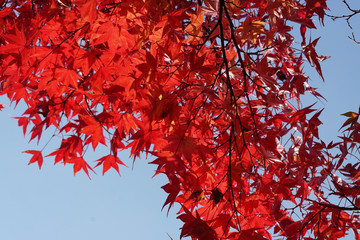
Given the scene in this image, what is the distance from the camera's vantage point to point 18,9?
3062 millimetres

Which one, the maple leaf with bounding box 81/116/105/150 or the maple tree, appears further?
the maple leaf with bounding box 81/116/105/150

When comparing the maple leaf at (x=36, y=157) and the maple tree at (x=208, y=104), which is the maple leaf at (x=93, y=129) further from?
the maple leaf at (x=36, y=157)

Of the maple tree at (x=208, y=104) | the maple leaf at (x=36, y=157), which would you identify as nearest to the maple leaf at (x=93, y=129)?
the maple tree at (x=208, y=104)

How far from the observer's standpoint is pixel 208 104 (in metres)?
2.39

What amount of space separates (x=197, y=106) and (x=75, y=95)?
1.16 meters

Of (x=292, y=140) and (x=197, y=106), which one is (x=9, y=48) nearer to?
(x=197, y=106)

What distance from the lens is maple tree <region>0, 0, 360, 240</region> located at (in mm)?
1760

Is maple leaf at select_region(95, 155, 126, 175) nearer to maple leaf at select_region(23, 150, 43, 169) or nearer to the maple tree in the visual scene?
the maple tree

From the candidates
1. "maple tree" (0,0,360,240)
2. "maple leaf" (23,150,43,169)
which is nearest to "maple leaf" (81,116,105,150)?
"maple tree" (0,0,360,240)

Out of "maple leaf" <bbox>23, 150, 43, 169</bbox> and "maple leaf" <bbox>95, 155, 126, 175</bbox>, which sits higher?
"maple leaf" <bbox>23, 150, 43, 169</bbox>

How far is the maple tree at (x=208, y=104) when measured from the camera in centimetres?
176

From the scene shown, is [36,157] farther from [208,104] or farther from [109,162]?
[208,104]

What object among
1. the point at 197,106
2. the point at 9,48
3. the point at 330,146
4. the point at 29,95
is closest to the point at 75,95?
the point at 29,95

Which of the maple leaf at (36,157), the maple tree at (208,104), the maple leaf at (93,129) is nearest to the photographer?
the maple tree at (208,104)
